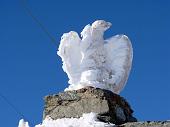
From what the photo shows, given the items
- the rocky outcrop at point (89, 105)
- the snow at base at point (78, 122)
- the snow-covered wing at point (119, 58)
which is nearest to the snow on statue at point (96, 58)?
the snow-covered wing at point (119, 58)

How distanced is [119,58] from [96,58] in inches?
14.1

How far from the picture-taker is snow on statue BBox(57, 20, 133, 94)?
7.46 meters

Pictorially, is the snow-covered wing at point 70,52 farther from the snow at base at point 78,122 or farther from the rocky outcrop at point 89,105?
the snow at base at point 78,122

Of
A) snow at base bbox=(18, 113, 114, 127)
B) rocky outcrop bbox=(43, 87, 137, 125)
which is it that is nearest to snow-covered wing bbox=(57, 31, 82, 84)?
rocky outcrop bbox=(43, 87, 137, 125)

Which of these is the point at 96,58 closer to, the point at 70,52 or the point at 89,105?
the point at 70,52

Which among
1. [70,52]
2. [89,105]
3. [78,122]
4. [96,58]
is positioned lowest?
[78,122]

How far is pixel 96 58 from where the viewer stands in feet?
25.0

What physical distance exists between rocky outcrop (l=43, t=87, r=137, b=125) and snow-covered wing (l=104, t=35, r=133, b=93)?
29cm

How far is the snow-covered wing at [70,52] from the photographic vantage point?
25.4 feet

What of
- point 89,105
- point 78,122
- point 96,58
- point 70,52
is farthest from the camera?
point 70,52

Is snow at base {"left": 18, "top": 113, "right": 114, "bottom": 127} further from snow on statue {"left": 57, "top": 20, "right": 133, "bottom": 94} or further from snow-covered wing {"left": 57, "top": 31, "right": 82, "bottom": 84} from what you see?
snow-covered wing {"left": 57, "top": 31, "right": 82, "bottom": 84}

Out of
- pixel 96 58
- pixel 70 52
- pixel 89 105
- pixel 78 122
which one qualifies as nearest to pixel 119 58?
pixel 96 58

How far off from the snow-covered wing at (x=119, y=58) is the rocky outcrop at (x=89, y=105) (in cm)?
29

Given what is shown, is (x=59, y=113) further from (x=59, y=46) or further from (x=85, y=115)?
(x=59, y=46)
